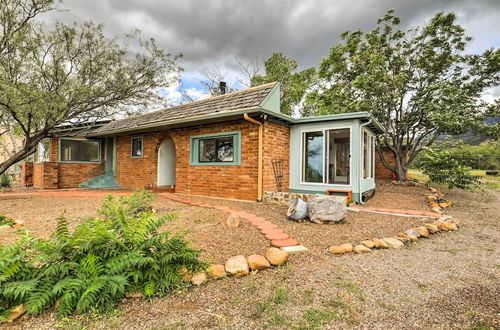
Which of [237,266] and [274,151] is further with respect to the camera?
[274,151]

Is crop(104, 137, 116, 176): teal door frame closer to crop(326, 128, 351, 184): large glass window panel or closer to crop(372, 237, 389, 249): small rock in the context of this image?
crop(326, 128, 351, 184): large glass window panel

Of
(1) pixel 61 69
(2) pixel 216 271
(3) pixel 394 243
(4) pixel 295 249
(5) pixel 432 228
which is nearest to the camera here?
(2) pixel 216 271

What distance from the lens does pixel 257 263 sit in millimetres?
2654

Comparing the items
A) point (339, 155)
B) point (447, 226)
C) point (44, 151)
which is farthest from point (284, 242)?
point (44, 151)

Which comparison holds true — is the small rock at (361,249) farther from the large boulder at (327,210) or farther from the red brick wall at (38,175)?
the red brick wall at (38,175)

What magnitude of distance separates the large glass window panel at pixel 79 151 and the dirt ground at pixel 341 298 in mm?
11500

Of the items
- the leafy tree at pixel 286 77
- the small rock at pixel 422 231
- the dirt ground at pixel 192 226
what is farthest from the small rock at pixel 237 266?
the leafy tree at pixel 286 77

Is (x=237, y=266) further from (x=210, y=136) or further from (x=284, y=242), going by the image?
(x=210, y=136)

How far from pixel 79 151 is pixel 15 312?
38.6 ft

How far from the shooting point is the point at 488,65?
952 cm

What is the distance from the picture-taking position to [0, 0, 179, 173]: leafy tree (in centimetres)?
602

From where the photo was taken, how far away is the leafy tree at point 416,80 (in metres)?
9.37

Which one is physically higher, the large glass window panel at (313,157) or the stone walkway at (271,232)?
the large glass window panel at (313,157)

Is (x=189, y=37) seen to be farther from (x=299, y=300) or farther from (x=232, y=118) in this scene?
(x=299, y=300)
